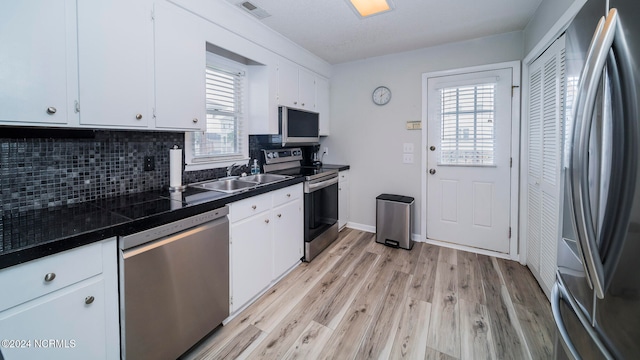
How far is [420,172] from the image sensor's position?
3.38m

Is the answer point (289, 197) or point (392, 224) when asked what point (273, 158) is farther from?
point (392, 224)

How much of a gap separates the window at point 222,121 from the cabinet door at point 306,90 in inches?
27.6

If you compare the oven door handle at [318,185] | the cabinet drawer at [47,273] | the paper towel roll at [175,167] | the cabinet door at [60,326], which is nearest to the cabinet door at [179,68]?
the paper towel roll at [175,167]

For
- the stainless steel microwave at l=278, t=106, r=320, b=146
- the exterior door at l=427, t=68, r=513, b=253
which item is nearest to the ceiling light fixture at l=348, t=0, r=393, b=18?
the stainless steel microwave at l=278, t=106, r=320, b=146

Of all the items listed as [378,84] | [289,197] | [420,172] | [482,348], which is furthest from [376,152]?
[482,348]

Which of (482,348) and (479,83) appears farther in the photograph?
(479,83)

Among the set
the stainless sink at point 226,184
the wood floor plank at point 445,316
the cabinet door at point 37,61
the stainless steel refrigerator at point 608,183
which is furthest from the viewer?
the stainless sink at point 226,184

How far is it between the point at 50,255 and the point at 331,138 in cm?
336

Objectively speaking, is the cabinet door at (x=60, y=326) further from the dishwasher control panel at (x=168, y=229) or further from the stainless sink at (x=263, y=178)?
the stainless sink at (x=263, y=178)

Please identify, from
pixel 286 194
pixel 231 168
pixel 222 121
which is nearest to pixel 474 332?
pixel 286 194

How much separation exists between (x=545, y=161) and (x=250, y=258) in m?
2.58

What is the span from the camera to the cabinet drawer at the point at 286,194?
2344 mm

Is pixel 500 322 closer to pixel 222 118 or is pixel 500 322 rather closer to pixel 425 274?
pixel 425 274

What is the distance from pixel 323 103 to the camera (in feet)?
12.3
